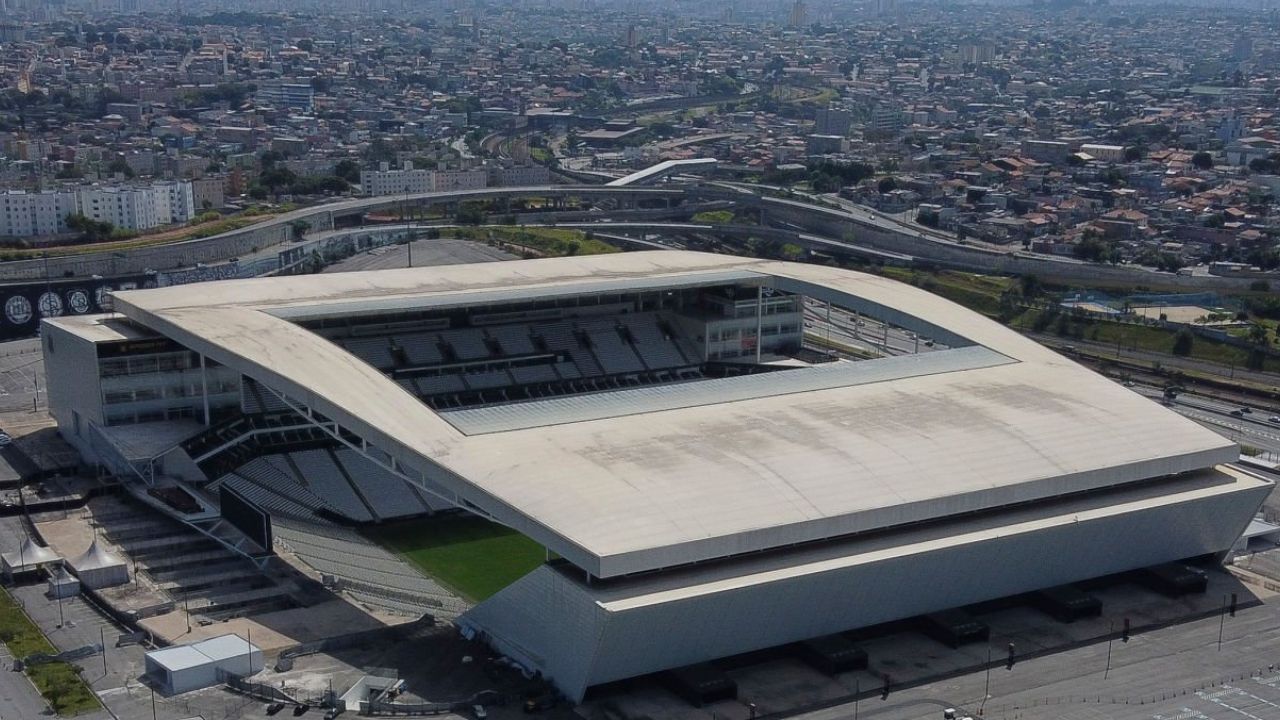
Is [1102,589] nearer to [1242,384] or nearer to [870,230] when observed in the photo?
[1242,384]

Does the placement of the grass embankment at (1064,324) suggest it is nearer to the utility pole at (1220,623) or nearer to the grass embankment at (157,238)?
the utility pole at (1220,623)

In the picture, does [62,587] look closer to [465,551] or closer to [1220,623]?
[465,551]

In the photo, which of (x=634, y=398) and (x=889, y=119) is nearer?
(x=634, y=398)

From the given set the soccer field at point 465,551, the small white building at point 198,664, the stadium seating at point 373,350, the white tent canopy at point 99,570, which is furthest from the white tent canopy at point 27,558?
the stadium seating at point 373,350

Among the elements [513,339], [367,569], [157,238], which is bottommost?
[367,569]

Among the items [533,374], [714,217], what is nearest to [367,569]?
[533,374]

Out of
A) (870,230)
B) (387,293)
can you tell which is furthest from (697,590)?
(870,230)
